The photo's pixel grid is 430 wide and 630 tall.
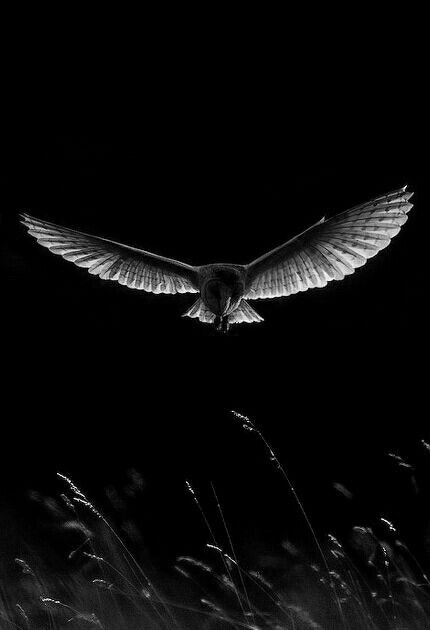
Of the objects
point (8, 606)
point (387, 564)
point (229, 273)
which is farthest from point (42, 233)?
point (387, 564)

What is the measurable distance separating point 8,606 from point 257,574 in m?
1.02

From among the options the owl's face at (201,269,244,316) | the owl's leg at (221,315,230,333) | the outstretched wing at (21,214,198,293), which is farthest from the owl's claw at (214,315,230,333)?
the outstretched wing at (21,214,198,293)

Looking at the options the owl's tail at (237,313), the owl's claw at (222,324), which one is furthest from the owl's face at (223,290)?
the owl's tail at (237,313)

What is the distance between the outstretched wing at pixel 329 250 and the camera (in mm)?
3377

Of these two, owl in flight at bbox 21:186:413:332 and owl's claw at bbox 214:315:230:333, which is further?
owl's claw at bbox 214:315:230:333

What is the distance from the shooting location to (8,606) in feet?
8.77

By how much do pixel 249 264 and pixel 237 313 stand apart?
402 mm

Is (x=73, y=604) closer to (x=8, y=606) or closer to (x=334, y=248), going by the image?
(x=8, y=606)

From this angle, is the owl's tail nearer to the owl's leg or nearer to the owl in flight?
the owl in flight

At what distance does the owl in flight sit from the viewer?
3436mm

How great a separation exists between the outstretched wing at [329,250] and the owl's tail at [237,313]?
0.10 meters

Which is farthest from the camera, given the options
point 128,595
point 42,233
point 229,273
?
point 42,233

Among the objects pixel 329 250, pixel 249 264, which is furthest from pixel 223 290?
pixel 329 250

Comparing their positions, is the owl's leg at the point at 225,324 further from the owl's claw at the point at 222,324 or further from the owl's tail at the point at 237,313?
the owl's tail at the point at 237,313
